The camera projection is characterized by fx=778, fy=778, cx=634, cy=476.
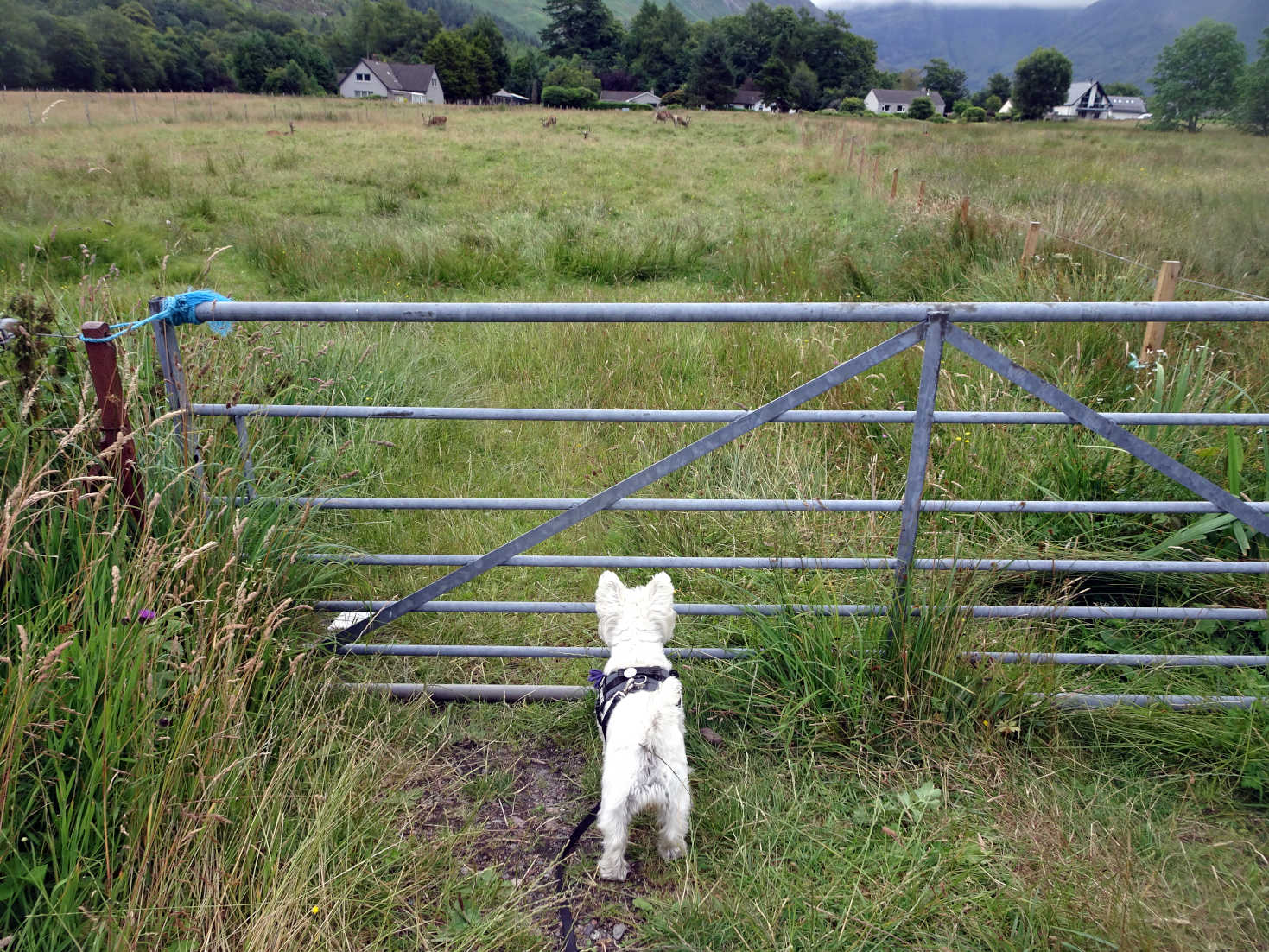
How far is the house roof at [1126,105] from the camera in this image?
344 feet

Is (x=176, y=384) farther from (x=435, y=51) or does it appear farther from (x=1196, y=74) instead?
(x=435, y=51)

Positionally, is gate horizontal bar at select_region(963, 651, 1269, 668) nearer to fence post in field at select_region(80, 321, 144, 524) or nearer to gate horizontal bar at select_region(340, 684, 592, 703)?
gate horizontal bar at select_region(340, 684, 592, 703)

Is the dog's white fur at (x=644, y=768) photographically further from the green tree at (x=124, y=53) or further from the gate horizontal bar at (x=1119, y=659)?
the green tree at (x=124, y=53)

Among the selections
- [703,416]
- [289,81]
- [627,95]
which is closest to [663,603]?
[703,416]

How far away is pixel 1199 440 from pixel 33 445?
4.94 metres

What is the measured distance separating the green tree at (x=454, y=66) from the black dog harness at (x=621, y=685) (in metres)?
84.0

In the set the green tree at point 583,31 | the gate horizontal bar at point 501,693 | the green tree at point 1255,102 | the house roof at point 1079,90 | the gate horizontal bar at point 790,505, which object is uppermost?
the green tree at point 583,31

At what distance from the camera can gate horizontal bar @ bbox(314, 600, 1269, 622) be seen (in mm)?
2654

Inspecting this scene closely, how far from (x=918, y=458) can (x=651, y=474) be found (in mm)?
862

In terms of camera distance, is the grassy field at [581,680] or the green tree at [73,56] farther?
the green tree at [73,56]

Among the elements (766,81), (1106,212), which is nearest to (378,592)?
(1106,212)

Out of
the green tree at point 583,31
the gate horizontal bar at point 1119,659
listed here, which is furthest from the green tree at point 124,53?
the gate horizontal bar at point 1119,659

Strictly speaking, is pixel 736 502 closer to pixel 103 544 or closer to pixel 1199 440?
pixel 103 544

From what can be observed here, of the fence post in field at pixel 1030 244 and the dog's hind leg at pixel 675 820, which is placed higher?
the fence post in field at pixel 1030 244
